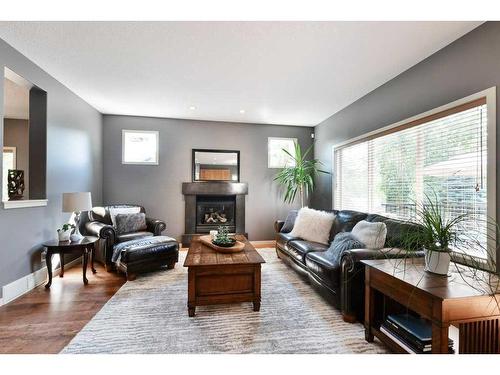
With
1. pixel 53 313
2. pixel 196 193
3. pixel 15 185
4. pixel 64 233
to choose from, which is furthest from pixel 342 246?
pixel 15 185

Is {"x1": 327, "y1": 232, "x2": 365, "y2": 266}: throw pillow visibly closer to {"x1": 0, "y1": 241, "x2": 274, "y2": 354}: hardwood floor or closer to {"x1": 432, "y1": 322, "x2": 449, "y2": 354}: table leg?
{"x1": 432, "y1": 322, "x2": 449, "y2": 354}: table leg

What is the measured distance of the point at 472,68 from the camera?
6.73 ft

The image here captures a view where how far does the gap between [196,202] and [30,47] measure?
330 centimetres

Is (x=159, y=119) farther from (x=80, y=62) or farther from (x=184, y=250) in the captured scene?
(x=184, y=250)

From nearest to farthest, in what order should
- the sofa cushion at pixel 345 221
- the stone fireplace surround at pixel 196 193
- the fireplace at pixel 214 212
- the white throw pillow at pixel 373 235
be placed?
the white throw pillow at pixel 373 235 < the sofa cushion at pixel 345 221 < the stone fireplace surround at pixel 196 193 < the fireplace at pixel 214 212

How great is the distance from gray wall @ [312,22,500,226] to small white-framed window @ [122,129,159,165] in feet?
12.4

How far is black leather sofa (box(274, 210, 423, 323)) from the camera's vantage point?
2.02m

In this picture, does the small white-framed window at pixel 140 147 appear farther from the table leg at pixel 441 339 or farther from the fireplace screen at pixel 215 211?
the table leg at pixel 441 339

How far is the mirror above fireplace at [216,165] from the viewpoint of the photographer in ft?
16.3

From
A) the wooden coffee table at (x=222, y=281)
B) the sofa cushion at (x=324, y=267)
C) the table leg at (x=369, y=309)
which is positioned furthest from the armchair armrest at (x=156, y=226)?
the table leg at (x=369, y=309)

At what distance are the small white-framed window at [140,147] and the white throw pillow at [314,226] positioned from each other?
3.18m

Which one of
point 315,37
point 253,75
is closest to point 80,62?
point 253,75

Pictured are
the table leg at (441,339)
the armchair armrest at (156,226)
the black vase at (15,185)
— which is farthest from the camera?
the armchair armrest at (156,226)

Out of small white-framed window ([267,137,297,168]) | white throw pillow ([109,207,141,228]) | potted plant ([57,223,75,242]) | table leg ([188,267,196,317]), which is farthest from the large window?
potted plant ([57,223,75,242])
